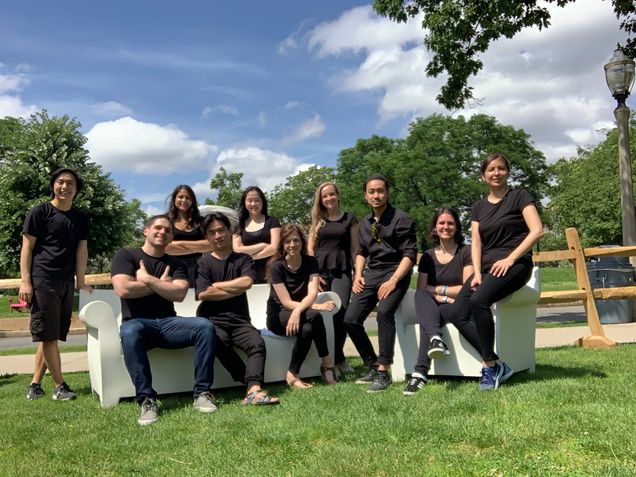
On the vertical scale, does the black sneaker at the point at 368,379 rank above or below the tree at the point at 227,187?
below

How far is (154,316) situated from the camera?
15.2 feet

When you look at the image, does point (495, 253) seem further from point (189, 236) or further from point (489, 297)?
point (189, 236)

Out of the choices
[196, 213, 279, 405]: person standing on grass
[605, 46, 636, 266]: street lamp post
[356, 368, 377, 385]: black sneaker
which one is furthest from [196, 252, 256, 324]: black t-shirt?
[605, 46, 636, 266]: street lamp post

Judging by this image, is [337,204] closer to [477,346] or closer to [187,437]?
[477,346]

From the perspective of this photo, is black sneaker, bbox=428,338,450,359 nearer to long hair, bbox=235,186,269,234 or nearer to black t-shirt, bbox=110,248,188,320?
black t-shirt, bbox=110,248,188,320

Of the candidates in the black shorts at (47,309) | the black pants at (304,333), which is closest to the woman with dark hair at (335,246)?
the black pants at (304,333)

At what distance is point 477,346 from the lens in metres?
4.53

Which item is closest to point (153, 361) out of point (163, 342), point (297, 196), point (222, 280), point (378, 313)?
point (163, 342)

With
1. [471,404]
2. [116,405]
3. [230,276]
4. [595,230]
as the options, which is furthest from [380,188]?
[595,230]

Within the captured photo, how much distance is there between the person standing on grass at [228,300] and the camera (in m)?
4.74

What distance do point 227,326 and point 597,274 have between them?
8.49 m

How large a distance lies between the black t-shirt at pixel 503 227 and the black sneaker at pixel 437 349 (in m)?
0.72

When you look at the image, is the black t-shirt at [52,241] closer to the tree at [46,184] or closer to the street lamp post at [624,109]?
the street lamp post at [624,109]

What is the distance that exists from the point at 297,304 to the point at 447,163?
114 ft
